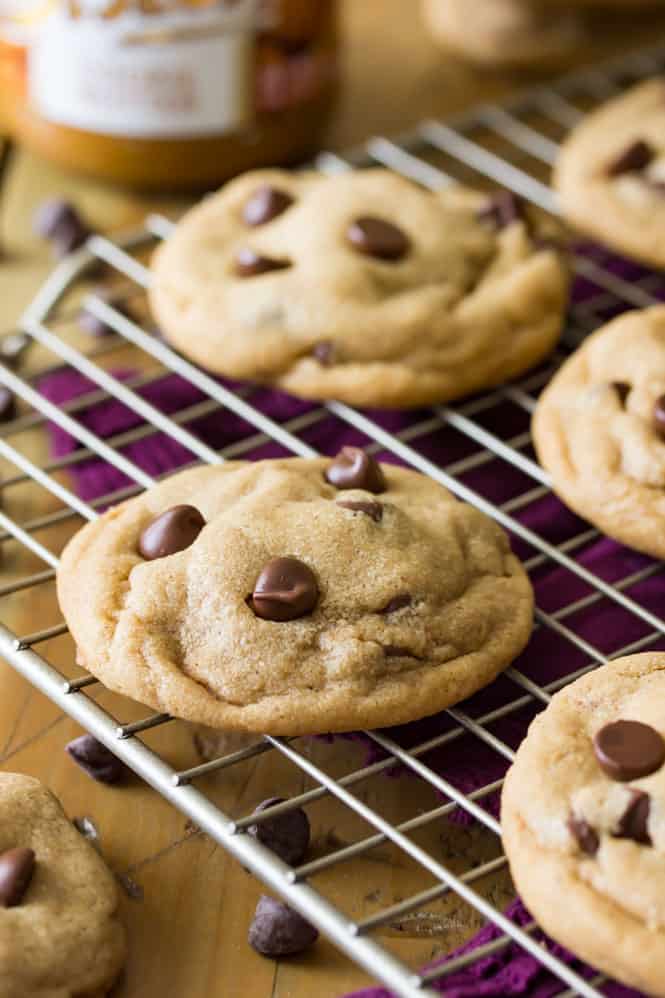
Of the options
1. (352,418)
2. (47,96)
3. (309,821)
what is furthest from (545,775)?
(47,96)

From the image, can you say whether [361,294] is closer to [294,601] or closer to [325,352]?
[325,352]

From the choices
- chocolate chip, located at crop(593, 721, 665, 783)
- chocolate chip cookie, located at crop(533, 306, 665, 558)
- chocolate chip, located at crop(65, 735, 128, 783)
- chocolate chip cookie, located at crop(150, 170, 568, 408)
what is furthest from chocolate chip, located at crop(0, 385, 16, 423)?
chocolate chip, located at crop(593, 721, 665, 783)

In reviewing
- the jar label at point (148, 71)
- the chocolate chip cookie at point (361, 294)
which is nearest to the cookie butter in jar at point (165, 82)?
the jar label at point (148, 71)

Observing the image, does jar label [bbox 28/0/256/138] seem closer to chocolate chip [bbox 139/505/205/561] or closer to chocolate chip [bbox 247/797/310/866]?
chocolate chip [bbox 139/505/205/561]

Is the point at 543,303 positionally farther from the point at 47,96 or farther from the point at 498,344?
the point at 47,96

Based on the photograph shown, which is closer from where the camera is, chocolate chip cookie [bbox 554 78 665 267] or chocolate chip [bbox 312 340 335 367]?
chocolate chip [bbox 312 340 335 367]

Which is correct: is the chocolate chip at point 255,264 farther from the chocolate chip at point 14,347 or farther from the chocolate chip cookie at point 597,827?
the chocolate chip cookie at point 597,827
